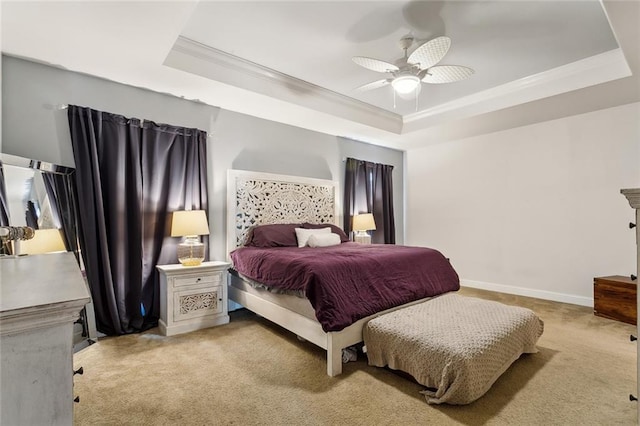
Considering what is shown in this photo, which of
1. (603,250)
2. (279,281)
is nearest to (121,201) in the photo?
(279,281)

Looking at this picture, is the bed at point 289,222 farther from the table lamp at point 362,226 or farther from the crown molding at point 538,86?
the crown molding at point 538,86

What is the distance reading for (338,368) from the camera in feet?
7.20

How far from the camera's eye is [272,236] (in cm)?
362

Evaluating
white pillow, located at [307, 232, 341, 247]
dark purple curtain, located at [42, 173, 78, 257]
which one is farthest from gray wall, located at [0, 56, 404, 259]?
white pillow, located at [307, 232, 341, 247]

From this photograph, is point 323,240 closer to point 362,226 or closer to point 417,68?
point 362,226

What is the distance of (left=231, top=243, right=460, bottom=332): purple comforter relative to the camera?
221 centimetres

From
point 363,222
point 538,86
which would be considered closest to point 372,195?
point 363,222

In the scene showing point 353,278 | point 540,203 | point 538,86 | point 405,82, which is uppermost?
point 538,86

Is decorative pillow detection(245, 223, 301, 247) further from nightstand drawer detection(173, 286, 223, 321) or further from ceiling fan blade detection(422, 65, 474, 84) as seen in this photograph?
ceiling fan blade detection(422, 65, 474, 84)

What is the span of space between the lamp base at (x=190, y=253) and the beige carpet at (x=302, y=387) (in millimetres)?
706

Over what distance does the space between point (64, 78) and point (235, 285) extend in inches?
98.0

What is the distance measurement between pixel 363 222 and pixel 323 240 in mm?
1265

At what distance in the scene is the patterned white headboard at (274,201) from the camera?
3762 mm

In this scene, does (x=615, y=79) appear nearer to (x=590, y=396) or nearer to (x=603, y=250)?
(x=603, y=250)
